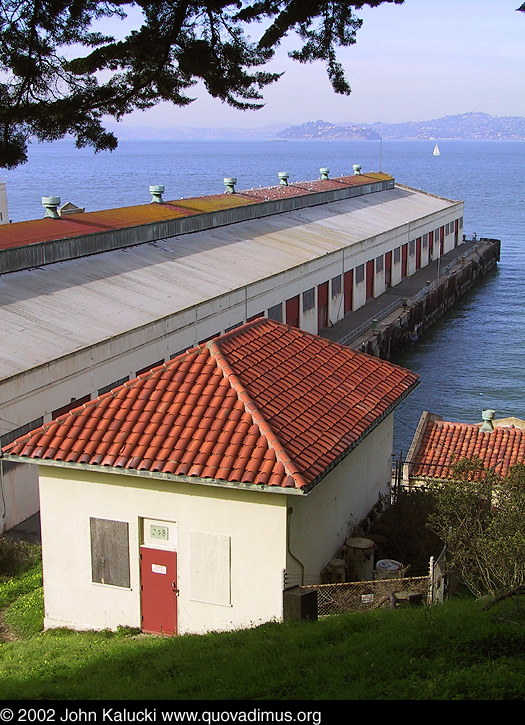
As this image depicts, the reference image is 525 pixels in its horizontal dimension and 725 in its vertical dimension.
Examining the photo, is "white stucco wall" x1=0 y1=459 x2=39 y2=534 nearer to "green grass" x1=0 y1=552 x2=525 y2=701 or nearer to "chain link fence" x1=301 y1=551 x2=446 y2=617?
"green grass" x1=0 y1=552 x2=525 y2=701

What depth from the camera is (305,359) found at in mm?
15523

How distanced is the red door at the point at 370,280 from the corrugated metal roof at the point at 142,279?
1477mm

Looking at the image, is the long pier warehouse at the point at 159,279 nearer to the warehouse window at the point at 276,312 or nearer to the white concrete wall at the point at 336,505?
the warehouse window at the point at 276,312

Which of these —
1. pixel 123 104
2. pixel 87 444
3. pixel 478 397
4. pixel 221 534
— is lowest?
pixel 478 397

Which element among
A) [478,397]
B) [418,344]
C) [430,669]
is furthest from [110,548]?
[418,344]

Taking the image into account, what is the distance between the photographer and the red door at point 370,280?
44.8 m

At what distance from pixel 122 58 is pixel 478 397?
2924 centimetres

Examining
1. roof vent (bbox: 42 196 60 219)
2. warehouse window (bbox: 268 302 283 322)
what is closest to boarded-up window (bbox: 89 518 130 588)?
warehouse window (bbox: 268 302 283 322)

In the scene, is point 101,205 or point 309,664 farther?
point 101,205

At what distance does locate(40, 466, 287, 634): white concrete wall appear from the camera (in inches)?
476

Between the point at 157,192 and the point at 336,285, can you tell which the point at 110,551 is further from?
the point at 157,192

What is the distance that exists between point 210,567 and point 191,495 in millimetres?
1035

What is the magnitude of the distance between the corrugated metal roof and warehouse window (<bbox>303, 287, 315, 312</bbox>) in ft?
4.34
